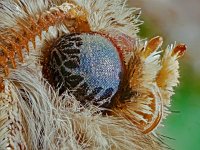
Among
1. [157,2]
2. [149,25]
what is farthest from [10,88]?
[157,2]

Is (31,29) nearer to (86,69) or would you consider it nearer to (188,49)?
(86,69)

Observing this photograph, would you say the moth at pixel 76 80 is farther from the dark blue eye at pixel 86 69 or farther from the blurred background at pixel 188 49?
the blurred background at pixel 188 49

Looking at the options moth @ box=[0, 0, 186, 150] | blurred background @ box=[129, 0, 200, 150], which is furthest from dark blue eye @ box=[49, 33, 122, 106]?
blurred background @ box=[129, 0, 200, 150]

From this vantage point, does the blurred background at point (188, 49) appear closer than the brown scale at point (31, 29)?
No

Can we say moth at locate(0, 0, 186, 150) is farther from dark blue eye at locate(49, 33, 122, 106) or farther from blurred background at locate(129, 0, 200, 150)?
blurred background at locate(129, 0, 200, 150)

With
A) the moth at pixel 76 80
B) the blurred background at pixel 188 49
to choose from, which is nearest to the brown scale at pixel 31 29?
the moth at pixel 76 80

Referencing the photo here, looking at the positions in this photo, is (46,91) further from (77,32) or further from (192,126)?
(192,126)

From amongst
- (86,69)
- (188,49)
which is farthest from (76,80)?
(188,49)
